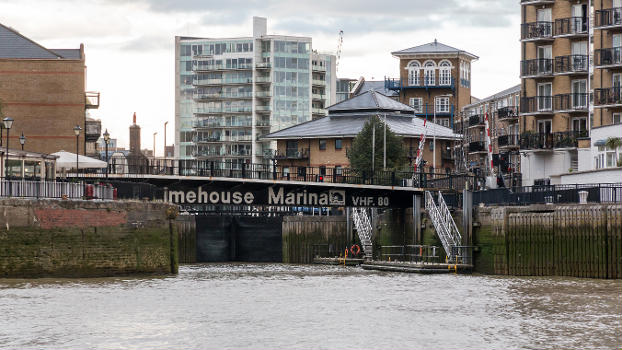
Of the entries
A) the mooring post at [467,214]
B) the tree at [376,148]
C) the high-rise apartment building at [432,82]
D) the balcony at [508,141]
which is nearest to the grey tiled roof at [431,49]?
the high-rise apartment building at [432,82]

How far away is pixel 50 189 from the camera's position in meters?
59.2

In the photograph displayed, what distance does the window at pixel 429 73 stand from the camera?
17075 cm

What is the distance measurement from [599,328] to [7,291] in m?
24.6

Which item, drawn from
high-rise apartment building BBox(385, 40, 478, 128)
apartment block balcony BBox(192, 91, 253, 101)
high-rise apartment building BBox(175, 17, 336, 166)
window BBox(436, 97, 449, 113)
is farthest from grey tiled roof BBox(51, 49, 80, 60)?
apartment block balcony BBox(192, 91, 253, 101)

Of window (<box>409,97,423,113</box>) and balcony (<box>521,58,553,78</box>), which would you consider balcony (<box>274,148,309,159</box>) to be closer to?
window (<box>409,97,423,113</box>)

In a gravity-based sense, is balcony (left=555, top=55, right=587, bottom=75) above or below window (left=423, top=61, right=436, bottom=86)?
below

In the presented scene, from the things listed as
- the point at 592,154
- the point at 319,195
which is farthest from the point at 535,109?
the point at 319,195

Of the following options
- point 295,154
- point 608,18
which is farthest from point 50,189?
point 295,154

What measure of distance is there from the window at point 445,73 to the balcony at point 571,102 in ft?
247

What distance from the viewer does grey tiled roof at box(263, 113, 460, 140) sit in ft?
450

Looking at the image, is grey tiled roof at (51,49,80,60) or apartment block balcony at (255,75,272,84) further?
apartment block balcony at (255,75,272,84)

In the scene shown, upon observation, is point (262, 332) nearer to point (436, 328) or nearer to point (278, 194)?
point (436, 328)

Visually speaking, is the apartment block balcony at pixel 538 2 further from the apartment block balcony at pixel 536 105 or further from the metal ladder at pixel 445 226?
the metal ladder at pixel 445 226

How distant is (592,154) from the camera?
279ft
